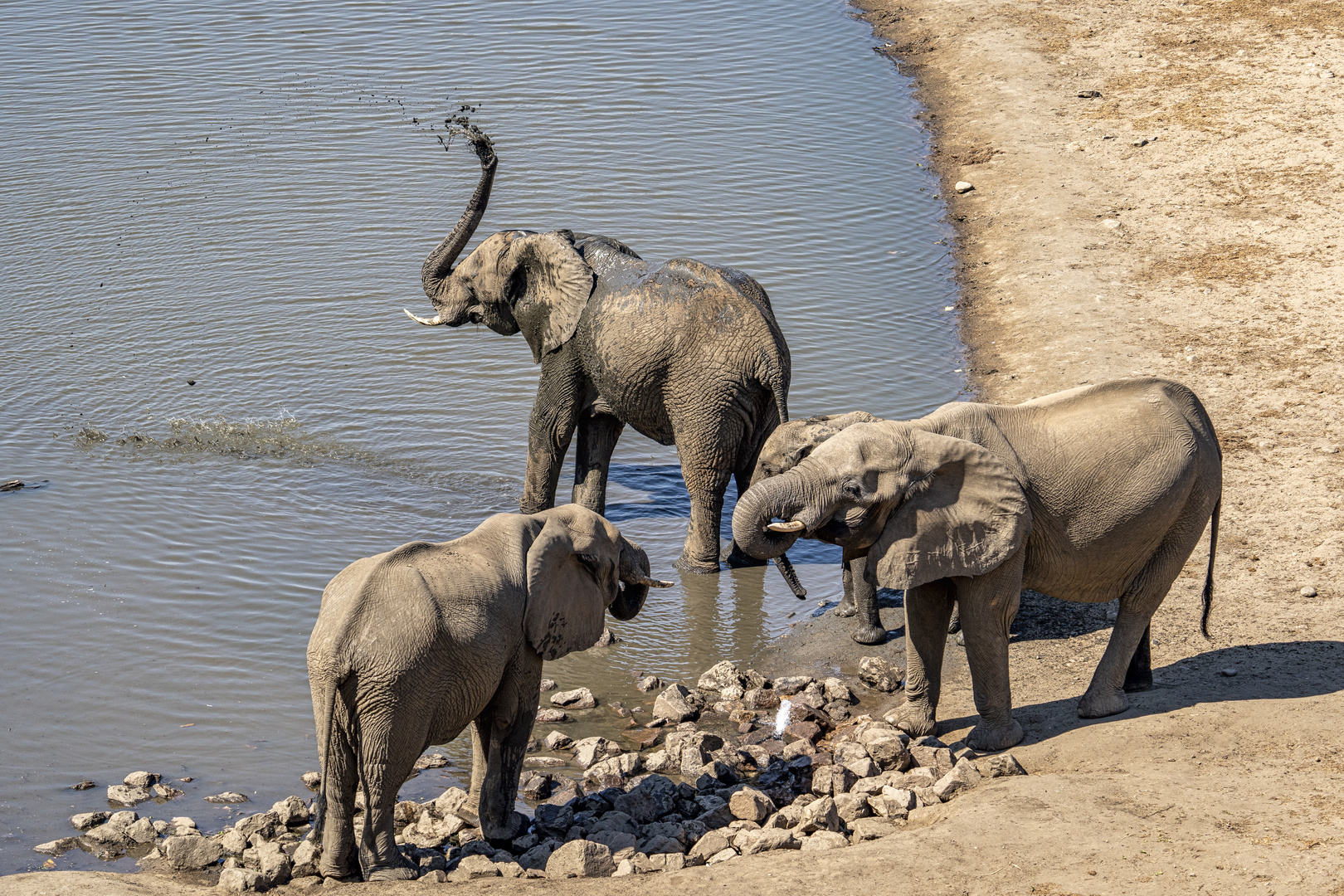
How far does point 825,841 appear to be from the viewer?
6.77 meters

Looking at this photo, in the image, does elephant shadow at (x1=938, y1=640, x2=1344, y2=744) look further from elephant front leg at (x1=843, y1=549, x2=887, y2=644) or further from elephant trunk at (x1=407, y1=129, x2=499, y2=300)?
elephant trunk at (x1=407, y1=129, x2=499, y2=300)

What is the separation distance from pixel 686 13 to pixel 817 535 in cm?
2026

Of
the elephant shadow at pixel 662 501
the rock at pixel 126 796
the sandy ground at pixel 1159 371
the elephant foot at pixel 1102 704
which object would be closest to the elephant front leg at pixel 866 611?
the sandy ground at pixel 1159 371

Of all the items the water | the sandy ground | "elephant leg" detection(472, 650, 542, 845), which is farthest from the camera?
the water

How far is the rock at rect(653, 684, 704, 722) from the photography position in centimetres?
860

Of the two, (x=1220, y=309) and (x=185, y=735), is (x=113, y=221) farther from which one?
(x=1220, y=309)

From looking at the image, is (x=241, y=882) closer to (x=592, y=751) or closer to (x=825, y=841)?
(x=592, y=751)

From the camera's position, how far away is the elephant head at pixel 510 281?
414 inches

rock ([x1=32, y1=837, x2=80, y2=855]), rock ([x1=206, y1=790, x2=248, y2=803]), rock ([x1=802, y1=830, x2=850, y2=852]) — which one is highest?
rock ([x1=32, y1=837, x2=80, y2=855])

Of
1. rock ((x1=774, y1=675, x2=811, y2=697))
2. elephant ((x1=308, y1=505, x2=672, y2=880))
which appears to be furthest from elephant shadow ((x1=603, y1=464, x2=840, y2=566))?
elephant ((x1=308, y1=505, x2=672, y2=880))

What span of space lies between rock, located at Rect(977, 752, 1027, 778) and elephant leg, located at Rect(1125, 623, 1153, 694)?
1.37 metres

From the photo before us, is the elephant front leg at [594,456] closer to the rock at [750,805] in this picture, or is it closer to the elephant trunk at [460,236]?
the elephant trunk at [460,236]

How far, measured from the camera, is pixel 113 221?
16.9 meters

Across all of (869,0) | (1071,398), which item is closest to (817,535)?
(1071,398)
